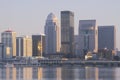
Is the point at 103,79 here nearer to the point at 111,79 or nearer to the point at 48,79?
the point at 111,79

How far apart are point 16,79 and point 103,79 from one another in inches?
623

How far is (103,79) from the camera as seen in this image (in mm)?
104625

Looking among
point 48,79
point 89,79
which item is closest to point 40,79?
point 48,79

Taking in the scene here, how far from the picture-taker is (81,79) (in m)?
105

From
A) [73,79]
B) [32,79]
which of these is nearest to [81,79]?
[73,79]

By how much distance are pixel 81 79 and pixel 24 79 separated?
10671 millimetres

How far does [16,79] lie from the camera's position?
103 metres

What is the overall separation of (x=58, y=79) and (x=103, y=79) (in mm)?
8206

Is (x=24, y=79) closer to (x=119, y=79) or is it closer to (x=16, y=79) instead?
(x=16, y=79)

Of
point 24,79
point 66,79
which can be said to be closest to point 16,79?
point 24,79

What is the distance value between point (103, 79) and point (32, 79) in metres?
12.9

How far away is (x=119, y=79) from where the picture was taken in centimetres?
10188

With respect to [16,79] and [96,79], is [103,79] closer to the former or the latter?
[96,79]

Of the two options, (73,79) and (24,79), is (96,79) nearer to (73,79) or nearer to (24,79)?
(73,79)
